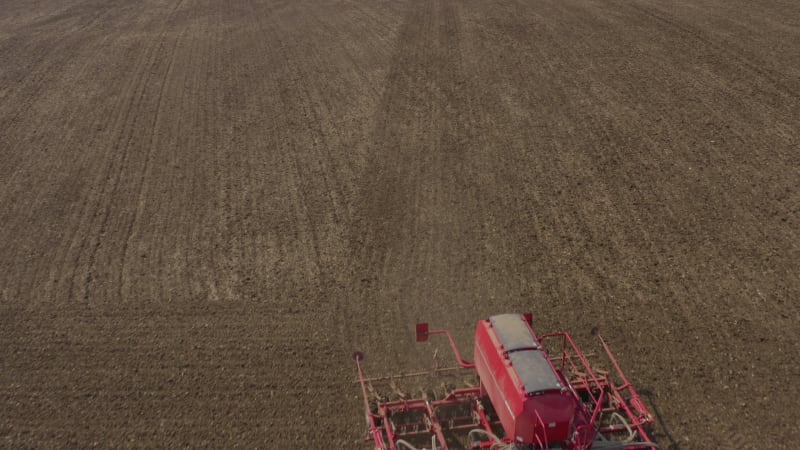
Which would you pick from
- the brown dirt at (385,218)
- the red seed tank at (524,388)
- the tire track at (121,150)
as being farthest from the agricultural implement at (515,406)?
the tire track at (121,150)

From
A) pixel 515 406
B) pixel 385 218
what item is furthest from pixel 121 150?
pixel 515 406

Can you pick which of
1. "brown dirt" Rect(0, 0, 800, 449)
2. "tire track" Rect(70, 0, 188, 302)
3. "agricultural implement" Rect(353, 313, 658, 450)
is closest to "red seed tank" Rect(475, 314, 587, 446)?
"agricultural implement" Rect(353, 313, 658, 450)

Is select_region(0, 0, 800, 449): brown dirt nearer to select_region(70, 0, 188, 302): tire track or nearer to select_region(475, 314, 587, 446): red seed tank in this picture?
select_region(70, 0, 188, 302): tire track

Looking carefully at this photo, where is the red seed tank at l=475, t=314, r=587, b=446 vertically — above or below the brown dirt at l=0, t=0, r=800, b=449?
above

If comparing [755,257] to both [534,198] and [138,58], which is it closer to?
[534,198]

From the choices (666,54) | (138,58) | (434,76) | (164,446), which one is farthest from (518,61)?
(164,446)

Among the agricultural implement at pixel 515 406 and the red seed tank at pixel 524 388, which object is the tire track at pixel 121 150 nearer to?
the agricultural implement at pixel 515 406
